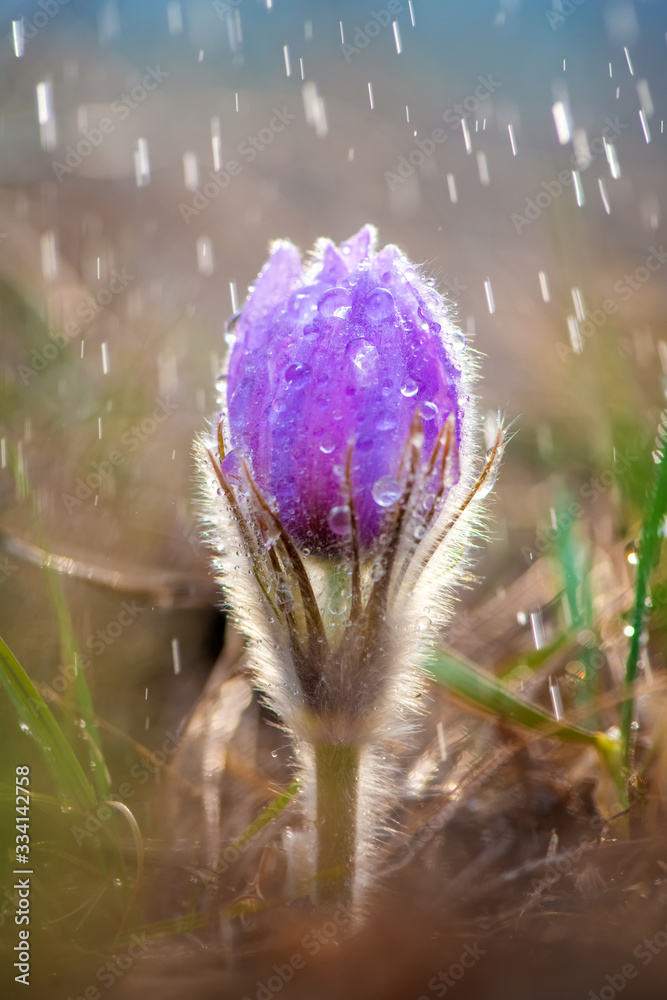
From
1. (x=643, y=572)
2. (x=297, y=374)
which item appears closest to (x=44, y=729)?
(x=297, y=374)

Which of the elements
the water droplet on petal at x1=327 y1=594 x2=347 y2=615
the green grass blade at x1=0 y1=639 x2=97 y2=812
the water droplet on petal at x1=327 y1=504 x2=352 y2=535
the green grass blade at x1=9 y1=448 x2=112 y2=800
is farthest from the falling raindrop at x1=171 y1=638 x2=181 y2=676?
the water droplet on petal at x1=327 y1=504 x2=352 y2=535

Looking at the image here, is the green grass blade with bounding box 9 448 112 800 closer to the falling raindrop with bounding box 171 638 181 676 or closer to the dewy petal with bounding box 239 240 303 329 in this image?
the falling raindrop with bounding box 171 638 181 676

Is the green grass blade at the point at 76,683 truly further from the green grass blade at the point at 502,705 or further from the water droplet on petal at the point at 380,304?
the water droplet on petal at the point at 380,304

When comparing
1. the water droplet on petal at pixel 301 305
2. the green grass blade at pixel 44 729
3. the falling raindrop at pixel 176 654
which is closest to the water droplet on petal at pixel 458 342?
the water droplet on petal at pixel 301 305

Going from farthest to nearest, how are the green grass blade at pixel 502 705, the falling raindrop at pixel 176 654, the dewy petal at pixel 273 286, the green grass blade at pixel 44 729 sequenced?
the falling raindrop at pixel 176 654
the green grass blade at pixel 502 705
the green grass blade at pixel 44 729
the dewy petal at pixel 273 286

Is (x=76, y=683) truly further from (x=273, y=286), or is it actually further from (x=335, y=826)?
(x=273, y=286)
